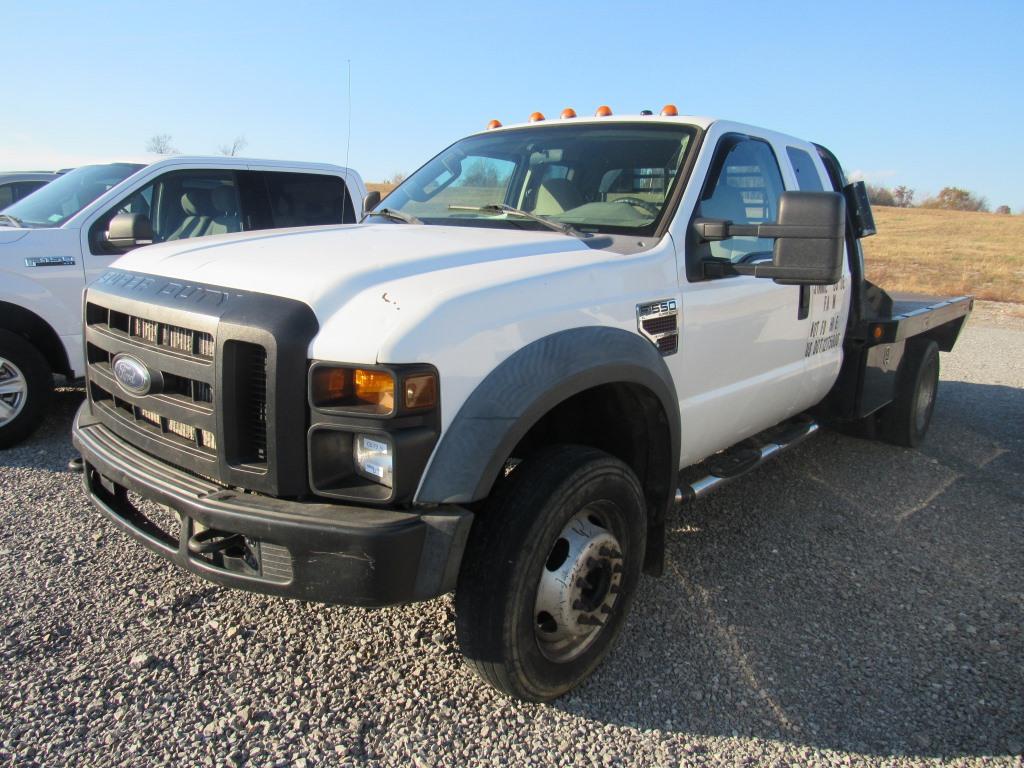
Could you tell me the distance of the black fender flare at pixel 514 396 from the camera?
2.08 metres

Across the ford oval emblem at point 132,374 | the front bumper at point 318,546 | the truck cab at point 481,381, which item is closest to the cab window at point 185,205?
the truck cab at point 481,381

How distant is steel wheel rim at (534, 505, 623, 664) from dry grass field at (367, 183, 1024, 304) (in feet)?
38.0

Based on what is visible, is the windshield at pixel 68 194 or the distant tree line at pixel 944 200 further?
the distant tree line at pixel 944 200

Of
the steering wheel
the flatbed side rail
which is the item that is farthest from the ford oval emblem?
the flatbed side rail

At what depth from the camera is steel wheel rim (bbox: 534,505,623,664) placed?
2.49 meters

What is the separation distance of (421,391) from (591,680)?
4.38 ft

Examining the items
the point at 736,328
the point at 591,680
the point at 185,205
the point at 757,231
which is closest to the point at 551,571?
the point at 591,680

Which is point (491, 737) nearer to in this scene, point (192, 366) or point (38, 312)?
point (192, 366)

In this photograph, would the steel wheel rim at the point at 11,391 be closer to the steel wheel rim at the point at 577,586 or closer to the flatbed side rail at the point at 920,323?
the steel wheel rim at the point at 577,586

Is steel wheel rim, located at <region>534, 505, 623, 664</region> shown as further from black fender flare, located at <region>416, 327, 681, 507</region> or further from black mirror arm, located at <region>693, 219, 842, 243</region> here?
black mirror arm, located at <region>693, 219, 842, 243</region>

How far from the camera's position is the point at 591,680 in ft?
8.93

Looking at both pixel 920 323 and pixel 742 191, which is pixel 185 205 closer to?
pixel 742 191

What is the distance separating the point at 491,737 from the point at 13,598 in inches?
81.1

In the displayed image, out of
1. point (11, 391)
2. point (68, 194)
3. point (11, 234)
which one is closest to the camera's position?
point (11, 391)
